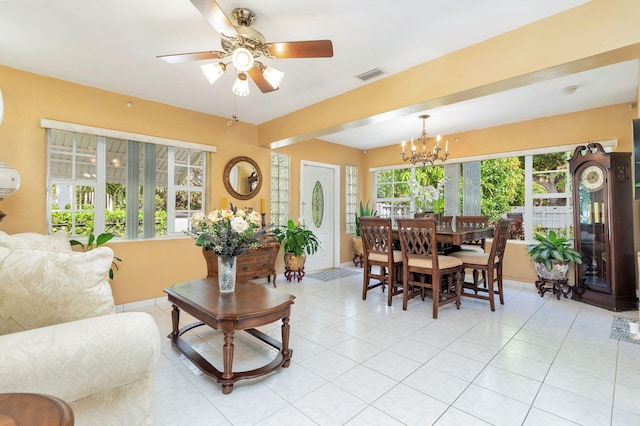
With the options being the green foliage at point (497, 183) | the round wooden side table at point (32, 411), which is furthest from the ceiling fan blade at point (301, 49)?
the green foliage at point (497, 183)

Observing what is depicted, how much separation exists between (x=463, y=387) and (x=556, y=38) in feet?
8.21

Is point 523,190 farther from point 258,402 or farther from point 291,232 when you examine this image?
point 258,402

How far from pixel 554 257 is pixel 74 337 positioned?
4.90 metres

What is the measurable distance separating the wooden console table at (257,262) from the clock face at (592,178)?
4.24 metres

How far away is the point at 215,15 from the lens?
5.57 ft

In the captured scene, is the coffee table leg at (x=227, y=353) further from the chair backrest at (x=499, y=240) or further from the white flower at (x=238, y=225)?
the chair backrest at (x=499, y=240)

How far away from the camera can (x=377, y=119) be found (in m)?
3.32

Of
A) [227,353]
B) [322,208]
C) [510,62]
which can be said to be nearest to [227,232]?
[227,353]

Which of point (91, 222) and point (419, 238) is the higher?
point (91, 222)

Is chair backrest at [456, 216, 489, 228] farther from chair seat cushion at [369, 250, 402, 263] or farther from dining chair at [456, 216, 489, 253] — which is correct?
chair seat cushion at [369, 250, 402, 263]

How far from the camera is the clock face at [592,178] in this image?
3.71m

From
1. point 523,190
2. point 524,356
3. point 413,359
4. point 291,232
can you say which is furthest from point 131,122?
point 523,190

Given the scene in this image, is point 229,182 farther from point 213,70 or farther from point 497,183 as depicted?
point 497,183

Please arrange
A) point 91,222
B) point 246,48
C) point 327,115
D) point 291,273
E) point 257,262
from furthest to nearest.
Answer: point 291,273, point 257,262, point 327,115, point 91,222, point 246,48
